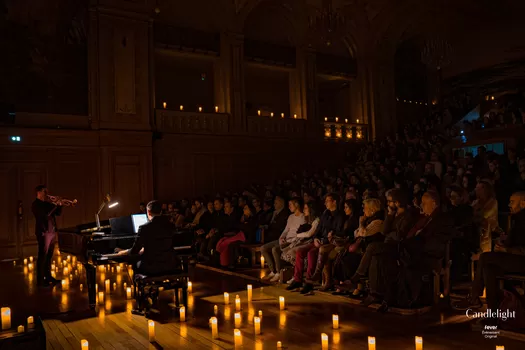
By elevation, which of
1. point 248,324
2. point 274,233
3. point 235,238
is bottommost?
point 248,324

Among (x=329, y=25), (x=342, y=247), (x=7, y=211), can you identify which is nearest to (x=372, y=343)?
(x=342, y=247)

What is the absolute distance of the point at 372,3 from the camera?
1512 cm

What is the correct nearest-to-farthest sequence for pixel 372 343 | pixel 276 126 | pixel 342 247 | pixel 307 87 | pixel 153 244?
pixel 372 343
pixel 153 244
pixel 342 247
pixel 276 126
pixel 307 87

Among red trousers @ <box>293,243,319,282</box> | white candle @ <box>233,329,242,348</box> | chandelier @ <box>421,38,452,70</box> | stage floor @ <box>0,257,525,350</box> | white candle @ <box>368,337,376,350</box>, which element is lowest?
stage floor @ <box>0,257,525,350</box>

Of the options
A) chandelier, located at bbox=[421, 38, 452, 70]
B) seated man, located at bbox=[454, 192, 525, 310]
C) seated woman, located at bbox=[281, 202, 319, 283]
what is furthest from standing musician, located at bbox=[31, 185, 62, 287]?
chandelier, located at bbox=[421, 38, 452, 70]

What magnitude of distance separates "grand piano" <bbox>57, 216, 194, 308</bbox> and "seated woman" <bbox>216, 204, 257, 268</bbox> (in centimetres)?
202

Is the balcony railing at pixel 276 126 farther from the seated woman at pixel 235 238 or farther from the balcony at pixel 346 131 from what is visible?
the seated woman at pixel 235 238

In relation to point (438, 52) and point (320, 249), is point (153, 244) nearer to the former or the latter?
point (320, 249)

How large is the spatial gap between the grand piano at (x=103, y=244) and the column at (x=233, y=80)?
Result: 786 cm

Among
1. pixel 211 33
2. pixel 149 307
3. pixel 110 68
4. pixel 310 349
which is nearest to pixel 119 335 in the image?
pixel 149 307

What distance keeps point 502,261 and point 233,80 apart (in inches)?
417

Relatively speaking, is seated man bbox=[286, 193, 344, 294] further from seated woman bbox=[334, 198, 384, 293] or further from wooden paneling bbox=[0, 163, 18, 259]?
wooden paneling bbox=[0, 163, 18, 259]

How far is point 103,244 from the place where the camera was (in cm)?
518

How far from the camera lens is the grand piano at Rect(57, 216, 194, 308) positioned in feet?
16.7
